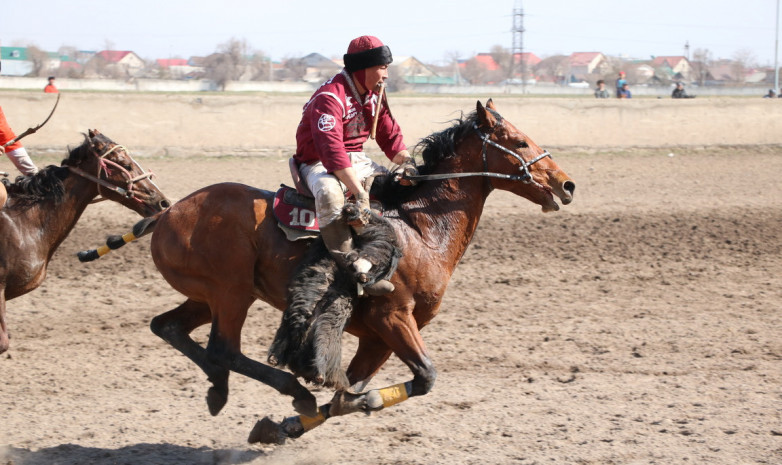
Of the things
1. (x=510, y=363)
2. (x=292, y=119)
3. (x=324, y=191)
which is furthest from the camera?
(x=292, y=119)

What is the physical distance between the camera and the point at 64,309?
7.54 meters

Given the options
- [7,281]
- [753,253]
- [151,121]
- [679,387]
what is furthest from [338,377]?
[151,121]

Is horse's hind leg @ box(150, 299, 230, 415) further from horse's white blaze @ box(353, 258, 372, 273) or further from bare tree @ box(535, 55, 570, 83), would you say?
bare tree @ box(535, 55, 570, 83)

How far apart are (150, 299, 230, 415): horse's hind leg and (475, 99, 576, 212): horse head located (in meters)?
1.98

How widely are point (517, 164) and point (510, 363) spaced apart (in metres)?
2.05

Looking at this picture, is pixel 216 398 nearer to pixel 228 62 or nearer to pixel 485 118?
pixel 485 118

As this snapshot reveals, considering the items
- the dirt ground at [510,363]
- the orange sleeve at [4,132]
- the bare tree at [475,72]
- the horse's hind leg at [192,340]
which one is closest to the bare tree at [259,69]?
the bare tree at [475,72]

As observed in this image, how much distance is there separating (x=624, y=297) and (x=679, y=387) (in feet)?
7.34

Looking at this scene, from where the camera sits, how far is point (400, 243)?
4637 millimetres

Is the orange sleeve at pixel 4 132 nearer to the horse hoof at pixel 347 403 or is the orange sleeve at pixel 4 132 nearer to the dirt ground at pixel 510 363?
the dirt ground at pixel 510 363

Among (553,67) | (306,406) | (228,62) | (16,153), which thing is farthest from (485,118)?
(553,67)

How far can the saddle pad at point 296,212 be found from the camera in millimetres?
4621

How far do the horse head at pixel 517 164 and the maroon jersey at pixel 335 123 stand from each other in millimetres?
666

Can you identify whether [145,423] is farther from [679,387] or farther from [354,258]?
[679,387]
